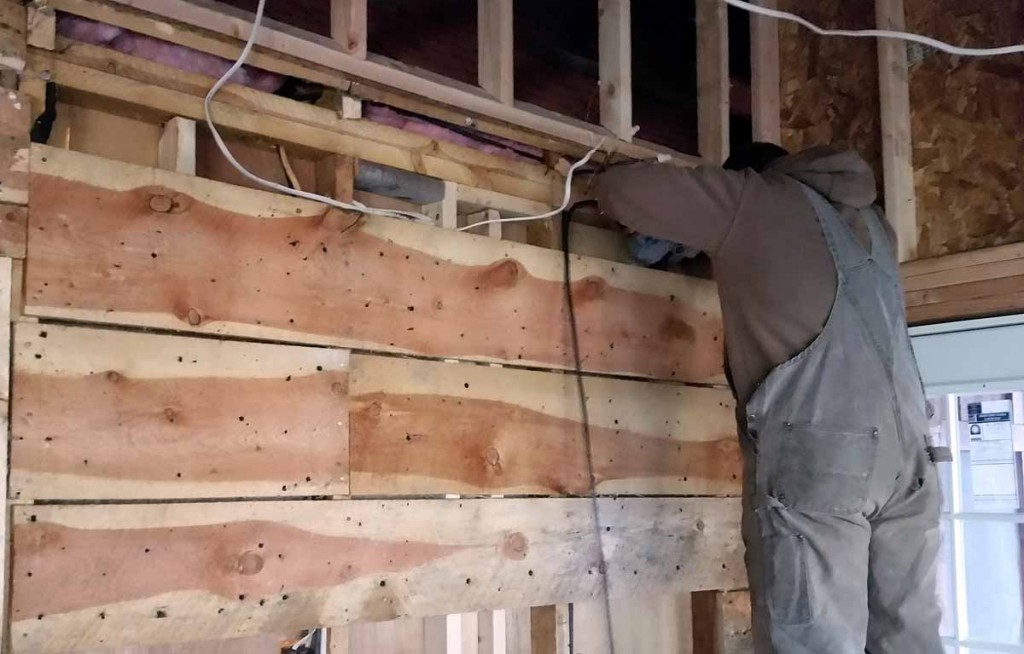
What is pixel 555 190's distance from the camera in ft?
7.59

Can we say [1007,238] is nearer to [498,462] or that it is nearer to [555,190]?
[555,190]

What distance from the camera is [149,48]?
1.74 meters

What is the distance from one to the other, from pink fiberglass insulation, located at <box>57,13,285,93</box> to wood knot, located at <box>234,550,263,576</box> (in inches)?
36.4

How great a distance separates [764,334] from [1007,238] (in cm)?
88

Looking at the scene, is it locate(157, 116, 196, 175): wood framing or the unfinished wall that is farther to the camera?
locate(157, 116, 196, 175): wood framing

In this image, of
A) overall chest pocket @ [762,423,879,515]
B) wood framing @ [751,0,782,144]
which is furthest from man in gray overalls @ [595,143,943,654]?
wood framing @ [751,0,782,144]

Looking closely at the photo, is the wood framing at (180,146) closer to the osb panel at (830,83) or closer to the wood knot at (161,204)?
the wood knot at (161,204)

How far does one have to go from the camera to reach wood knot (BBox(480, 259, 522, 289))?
2.06 m

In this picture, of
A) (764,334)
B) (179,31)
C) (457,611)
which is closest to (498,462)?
(457,611)

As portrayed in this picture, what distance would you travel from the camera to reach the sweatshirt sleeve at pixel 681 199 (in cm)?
199

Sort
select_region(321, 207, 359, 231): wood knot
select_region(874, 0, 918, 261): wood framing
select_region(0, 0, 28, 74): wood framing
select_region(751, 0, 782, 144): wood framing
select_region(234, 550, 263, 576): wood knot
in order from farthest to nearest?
select_region(751, 0, 782, 144): wood framing
select_region(874, 0, 918, 261): wood framing
select_region(321, 207, 359, 231): wood knot
select_region(234, 550, 263, 576): wood knot
select_region(0, 0, 28, 74): wood framing

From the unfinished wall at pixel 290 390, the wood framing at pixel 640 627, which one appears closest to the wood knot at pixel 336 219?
the unfinished wall at pixel 290 390

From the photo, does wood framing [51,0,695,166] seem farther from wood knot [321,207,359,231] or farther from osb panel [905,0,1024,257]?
osb panel [905,0,1024,257]

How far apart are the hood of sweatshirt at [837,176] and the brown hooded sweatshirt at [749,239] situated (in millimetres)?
83
